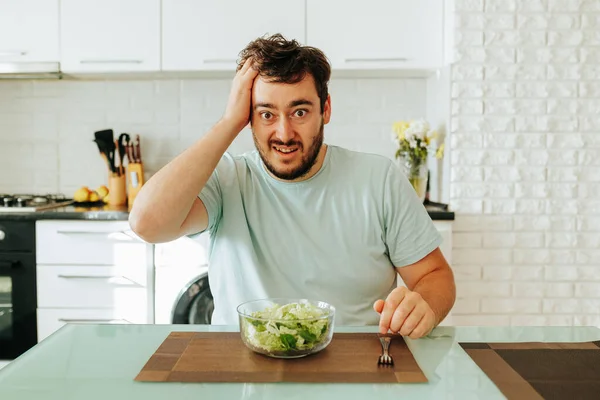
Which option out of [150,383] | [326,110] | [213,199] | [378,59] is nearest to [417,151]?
[378,59]

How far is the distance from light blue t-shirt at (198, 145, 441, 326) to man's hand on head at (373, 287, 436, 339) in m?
0.36

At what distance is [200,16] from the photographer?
2941mm

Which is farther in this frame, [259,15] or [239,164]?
[259,15]

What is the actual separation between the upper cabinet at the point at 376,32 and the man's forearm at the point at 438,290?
1.62 m

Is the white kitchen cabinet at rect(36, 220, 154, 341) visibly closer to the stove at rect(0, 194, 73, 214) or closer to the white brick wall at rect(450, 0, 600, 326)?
the stove at rect(0, 194, 73, 214)

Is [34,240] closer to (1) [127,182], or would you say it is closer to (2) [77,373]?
(1) [127,182]

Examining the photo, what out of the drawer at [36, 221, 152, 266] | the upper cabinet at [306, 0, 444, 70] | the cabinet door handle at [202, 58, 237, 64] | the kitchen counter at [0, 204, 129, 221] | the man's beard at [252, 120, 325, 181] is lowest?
the drawer at [36, 221, 152, 266]

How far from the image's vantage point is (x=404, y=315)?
3.69 feet

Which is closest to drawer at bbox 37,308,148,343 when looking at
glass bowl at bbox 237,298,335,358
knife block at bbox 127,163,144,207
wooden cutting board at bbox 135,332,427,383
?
knife block at bbox 127,163,144,207

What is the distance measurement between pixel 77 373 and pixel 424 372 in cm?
55

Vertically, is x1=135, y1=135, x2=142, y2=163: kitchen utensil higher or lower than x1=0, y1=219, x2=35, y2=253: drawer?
higher

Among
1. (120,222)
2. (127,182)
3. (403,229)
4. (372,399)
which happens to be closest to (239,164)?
(403,229)

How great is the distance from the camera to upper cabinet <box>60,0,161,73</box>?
9.70 ft

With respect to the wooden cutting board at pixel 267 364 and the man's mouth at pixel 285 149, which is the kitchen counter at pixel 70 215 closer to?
the man's mouth at pixel 285 149
